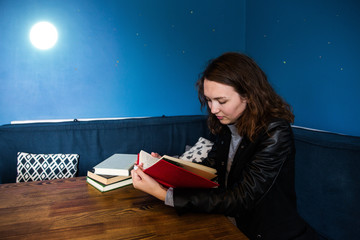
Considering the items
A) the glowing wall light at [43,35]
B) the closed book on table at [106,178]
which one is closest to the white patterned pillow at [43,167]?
the closed book on table at [106,178]

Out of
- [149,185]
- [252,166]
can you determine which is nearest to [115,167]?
[149,185]

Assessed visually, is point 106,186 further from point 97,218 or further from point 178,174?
point 178,174

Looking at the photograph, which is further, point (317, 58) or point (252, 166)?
point (317, 58)

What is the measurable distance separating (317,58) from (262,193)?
3.99ft

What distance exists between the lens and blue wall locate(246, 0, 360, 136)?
1328 millimetres

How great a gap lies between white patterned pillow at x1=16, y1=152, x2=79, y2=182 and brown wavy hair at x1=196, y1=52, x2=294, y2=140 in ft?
4.05

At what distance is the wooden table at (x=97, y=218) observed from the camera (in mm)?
664

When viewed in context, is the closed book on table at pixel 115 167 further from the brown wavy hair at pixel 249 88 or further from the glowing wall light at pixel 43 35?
the glowing wall light at pixel 43 35

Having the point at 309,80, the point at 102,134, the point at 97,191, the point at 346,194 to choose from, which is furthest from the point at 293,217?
the point at 102,134

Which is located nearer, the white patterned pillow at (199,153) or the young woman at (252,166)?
the young woman at (252,166)

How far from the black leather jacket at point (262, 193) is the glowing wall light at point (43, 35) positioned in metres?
1.87

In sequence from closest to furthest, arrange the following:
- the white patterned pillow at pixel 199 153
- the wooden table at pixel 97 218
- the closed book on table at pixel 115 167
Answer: the wooden table at pixel 97 218 < the closed book on table at pixel 115 167 < the white patterned pillow at pixel 199 153

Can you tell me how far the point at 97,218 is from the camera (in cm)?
74

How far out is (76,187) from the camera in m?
1.00
